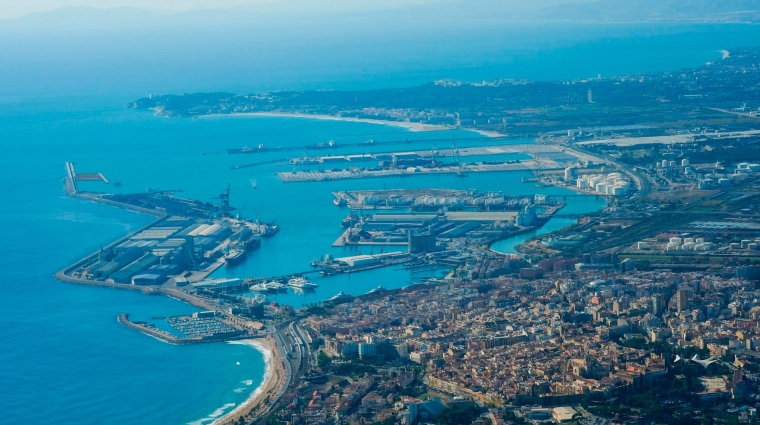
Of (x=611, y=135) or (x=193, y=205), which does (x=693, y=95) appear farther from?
(x=193, y=205)

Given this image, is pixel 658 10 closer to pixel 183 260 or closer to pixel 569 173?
pixel 569 173

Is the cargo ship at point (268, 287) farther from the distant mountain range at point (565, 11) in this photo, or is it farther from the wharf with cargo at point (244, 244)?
the distant mountain range at point (565, 11)

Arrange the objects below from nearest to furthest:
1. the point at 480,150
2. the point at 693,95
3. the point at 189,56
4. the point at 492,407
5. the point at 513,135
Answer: the point at 492,407 → the point at 480,150 → the point at 513,135 → the point at 693,95 → the point at 189,56

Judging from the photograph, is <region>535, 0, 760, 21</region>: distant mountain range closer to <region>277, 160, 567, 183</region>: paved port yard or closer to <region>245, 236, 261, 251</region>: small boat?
<region>277, 160, 567, 183</region>: paved port yard

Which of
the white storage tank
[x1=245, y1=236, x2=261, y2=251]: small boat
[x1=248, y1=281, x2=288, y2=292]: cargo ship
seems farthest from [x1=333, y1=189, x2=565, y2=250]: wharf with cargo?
[x1=248, y1=281, x2=288, y2=292]: cargo ship

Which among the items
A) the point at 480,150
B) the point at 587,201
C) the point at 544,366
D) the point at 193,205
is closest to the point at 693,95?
the point at 480,150

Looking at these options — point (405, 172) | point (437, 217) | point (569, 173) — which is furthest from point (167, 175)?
point (437, 217)
